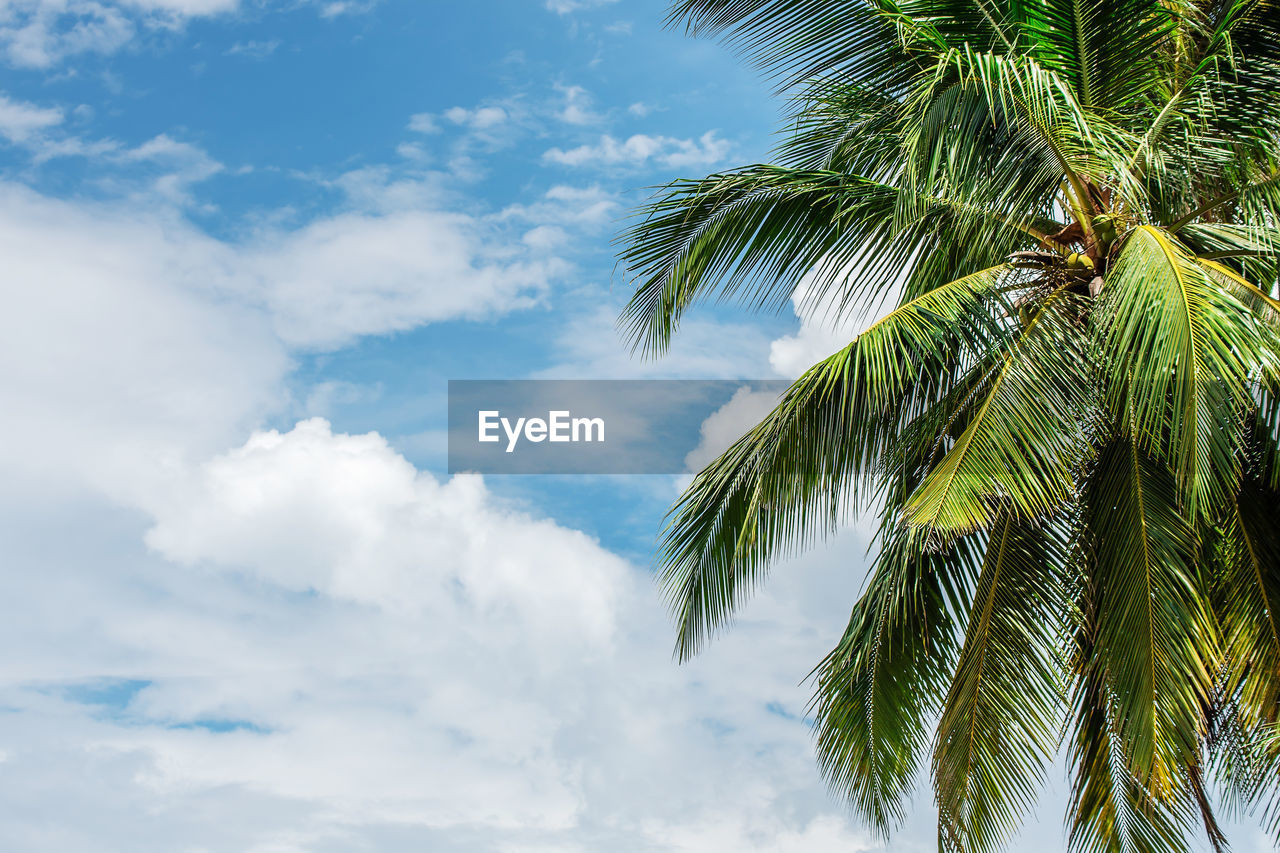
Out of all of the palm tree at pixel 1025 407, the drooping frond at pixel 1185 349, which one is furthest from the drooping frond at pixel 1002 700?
the drooping frond at pixel 1185 349

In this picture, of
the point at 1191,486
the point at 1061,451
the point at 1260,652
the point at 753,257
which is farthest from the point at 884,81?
the point at 1260,652

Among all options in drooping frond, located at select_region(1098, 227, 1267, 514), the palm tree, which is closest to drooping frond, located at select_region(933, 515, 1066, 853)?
the palm tree

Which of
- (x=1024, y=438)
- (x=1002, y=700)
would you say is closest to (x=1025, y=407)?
(x=1024, y=438)

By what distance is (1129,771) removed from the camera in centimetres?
720

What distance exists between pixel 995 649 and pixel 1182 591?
1254mm

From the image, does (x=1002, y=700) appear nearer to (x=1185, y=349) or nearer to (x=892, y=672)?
(x=892, y=672)

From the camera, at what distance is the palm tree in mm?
6652

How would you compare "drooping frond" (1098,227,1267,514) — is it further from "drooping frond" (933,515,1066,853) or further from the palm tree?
"drooping frond" (933,515,1066,853)

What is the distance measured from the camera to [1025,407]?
682 centimetres

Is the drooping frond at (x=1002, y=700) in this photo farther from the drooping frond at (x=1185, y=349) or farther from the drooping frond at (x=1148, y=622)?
the drooping frond at (x=1185, y=349)

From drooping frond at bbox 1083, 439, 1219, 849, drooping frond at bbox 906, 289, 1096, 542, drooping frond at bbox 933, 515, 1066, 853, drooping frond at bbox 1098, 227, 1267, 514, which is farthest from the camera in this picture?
drooping frond at bbox 933, 515, 1066, 853

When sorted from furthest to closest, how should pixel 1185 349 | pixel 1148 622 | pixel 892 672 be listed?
pixel 892 672 → pixel 1148 622 → pixel 1185 349

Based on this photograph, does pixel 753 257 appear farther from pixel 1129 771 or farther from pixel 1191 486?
pixel 1129 771

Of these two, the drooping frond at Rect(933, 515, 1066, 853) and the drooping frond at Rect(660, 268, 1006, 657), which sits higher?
the drooping frond at Rect(660, 268, 1006, 657)
